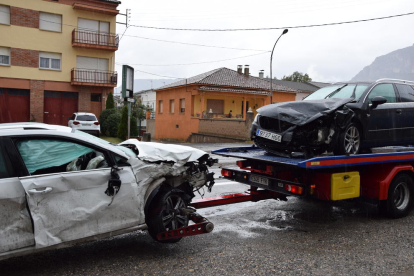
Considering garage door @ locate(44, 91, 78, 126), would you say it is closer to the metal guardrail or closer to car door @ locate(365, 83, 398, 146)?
the metal guardrail

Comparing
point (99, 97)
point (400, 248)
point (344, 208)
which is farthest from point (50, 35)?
point (400, 248)

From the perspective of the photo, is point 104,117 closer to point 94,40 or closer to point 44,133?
point 94,40

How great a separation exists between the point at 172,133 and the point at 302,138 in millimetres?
31678

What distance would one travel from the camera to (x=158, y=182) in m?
4.73

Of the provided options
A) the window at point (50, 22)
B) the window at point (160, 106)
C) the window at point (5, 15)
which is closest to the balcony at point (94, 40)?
the window at point (50, 22)

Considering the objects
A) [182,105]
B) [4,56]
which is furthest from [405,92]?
[182,105]

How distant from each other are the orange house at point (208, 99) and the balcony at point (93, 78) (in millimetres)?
6830

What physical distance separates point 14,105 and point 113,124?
8041 mm

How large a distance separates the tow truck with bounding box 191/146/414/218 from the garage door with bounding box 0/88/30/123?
2694 cm

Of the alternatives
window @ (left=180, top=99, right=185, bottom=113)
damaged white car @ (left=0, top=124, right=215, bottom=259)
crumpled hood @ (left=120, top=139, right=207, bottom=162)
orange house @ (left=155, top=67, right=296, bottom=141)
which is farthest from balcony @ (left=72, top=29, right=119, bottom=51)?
Result: damaged white car @ (left=0, top=124, right=215, bottom=259)

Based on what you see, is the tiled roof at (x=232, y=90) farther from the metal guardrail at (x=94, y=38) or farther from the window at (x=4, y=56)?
the window at (x=4, y=56)

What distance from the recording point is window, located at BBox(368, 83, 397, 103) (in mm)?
7139

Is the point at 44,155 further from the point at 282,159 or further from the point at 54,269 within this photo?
the point at 282,159

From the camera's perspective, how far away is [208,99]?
118ft
